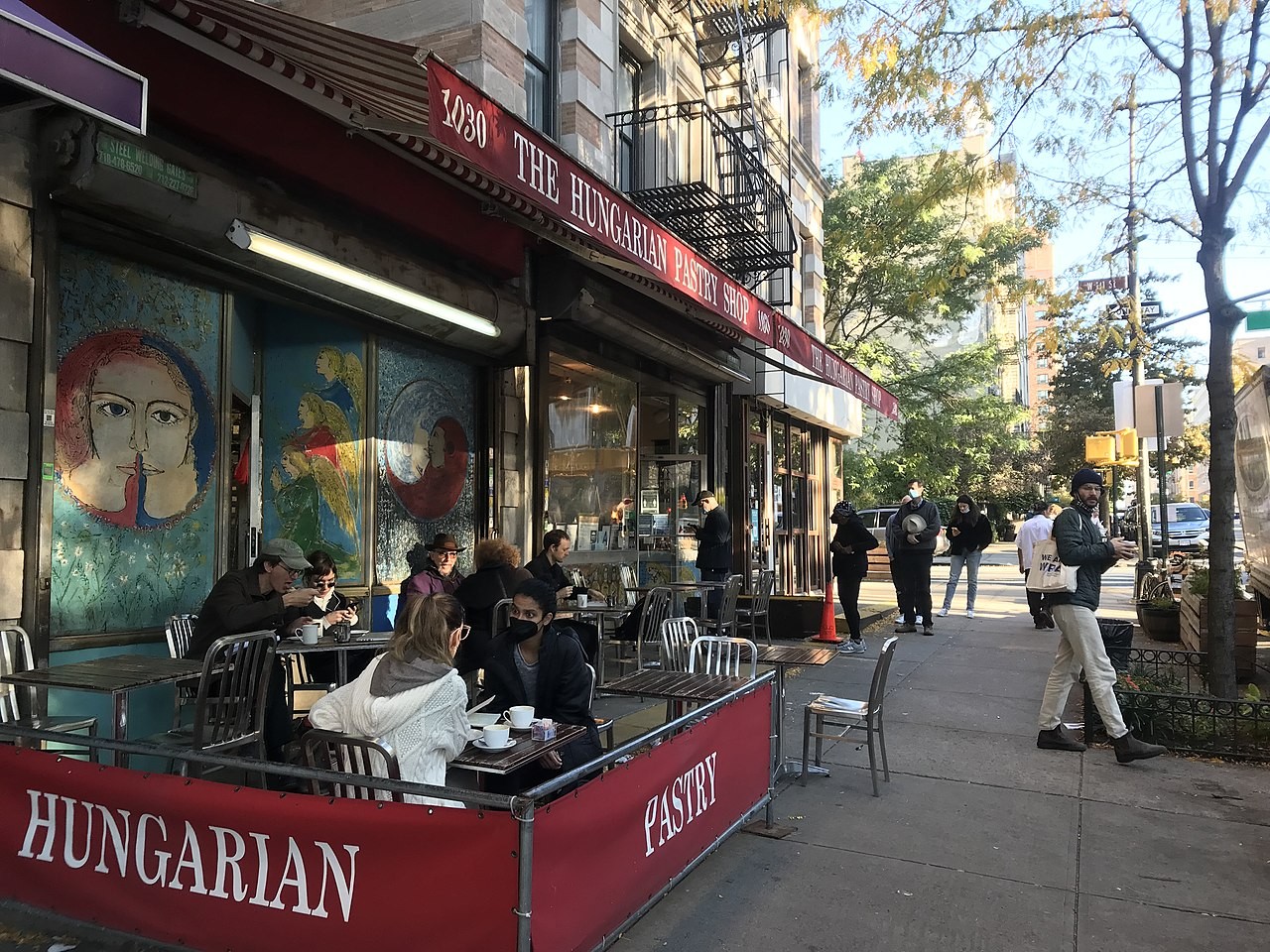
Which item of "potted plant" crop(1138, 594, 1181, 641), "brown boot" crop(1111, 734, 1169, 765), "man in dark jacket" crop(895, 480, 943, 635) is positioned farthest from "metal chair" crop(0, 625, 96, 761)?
"potted plant" crop(1138, 594, 1181, 641)

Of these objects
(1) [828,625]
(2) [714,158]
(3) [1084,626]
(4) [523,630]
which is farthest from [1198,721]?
(2) [714,158]

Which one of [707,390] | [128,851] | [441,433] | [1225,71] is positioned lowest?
[128,851]

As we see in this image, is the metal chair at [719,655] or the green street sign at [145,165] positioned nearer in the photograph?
the green street sign at [145,165]

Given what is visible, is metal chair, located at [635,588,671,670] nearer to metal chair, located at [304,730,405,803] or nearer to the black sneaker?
the black sneaker

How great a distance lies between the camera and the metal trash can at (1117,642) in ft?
26.5

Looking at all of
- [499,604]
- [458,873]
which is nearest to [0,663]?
[499,604]

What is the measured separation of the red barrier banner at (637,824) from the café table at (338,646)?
2.21 meters

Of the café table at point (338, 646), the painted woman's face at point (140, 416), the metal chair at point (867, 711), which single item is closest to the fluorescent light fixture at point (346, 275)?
the painted woman's face at point (140, 416)

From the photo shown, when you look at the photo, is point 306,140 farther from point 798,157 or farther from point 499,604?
point 798,157

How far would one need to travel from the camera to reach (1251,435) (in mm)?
11453

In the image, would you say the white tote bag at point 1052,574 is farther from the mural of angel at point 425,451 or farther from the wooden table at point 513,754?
the mural of angel at point 425,451

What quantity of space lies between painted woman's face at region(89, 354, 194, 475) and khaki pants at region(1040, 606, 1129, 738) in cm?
610

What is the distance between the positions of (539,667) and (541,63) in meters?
7.58

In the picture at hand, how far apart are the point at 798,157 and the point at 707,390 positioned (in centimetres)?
663
